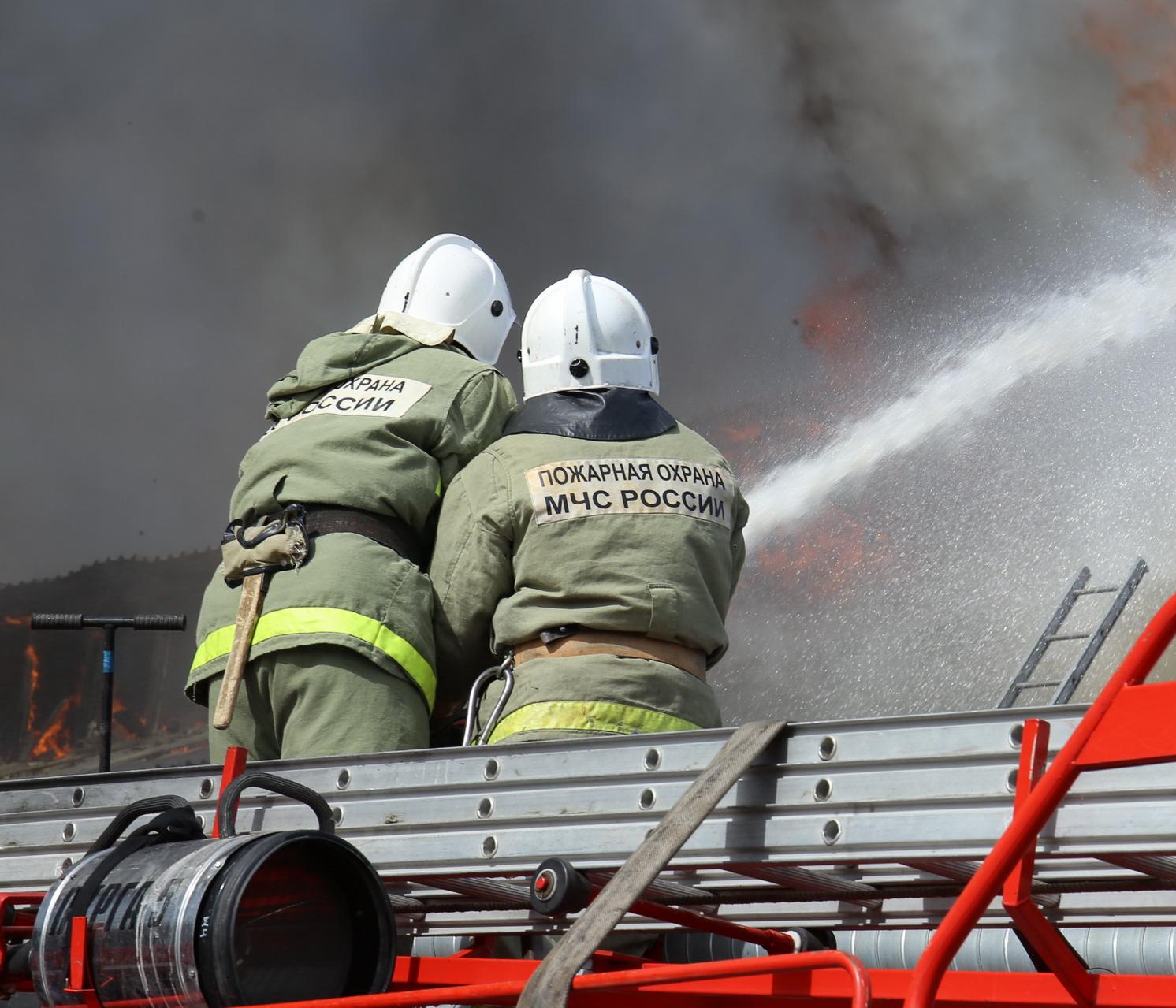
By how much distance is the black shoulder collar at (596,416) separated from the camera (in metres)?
3.74

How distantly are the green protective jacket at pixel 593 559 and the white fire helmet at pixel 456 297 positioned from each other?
811 millimetres

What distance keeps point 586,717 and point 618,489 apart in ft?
1.80

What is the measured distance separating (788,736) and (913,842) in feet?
0.82

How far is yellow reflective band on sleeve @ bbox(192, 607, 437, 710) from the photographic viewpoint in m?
3.64

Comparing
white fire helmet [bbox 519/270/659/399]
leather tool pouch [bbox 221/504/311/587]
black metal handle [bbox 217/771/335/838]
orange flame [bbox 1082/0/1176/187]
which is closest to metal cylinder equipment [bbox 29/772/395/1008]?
black metal handle [bbox 217/771/335/838]

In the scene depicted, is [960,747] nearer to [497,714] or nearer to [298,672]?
[497,714]

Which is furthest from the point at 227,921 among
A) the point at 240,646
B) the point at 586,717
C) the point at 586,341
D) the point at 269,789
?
the point at 586,341

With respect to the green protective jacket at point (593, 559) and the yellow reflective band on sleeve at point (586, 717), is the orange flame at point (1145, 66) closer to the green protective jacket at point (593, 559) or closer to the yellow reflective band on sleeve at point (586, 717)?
the green protective jacket at point (593, 559)

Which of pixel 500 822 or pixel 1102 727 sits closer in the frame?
pixel 1102 727

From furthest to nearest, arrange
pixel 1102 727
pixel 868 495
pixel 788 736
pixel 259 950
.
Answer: pixel 868 495 → pixel 259 950 → pixel 788 736 → pixel 1102 727

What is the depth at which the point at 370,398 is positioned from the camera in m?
4.02

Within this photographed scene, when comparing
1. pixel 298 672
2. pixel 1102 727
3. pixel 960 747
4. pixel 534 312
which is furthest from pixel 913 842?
pixel 534 312

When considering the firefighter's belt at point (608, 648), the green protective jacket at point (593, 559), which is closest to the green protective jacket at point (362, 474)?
the green protective jacket at point (593, 559)

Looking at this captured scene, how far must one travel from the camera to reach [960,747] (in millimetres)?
1950
